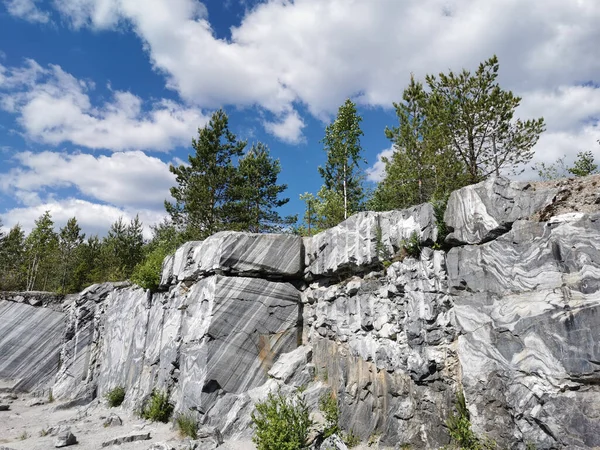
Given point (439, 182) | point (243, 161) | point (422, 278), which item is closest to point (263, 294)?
point (422, 278)

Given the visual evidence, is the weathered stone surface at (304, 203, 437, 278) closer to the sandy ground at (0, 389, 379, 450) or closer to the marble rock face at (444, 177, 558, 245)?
the marble rock face at (444, 177, 558, 245)

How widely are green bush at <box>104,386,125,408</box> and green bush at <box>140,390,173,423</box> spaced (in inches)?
136

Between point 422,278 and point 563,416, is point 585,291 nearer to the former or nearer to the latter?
point 563,416

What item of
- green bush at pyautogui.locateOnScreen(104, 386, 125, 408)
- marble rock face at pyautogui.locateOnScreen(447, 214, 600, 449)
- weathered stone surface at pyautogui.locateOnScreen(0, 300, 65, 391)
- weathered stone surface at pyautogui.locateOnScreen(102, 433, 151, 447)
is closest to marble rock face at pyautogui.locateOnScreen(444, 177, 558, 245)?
marble rock face at pyautogui.locateOnScreen(447, 214, 600, 449)

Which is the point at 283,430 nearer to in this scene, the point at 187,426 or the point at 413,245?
the point at 187,426

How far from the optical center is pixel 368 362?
9320 mm

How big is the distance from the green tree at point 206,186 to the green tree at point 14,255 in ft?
71.0

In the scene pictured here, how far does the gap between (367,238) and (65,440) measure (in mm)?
10977

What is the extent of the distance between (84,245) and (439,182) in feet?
109

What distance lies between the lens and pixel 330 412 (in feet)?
31.7

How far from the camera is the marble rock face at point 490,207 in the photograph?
23.2ft

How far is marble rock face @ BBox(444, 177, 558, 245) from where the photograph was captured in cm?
708

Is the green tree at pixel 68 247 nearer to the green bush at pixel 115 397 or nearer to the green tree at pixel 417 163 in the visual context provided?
the green bush at pixel 115 397

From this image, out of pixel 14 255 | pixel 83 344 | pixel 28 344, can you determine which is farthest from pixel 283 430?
pixel 14 255
